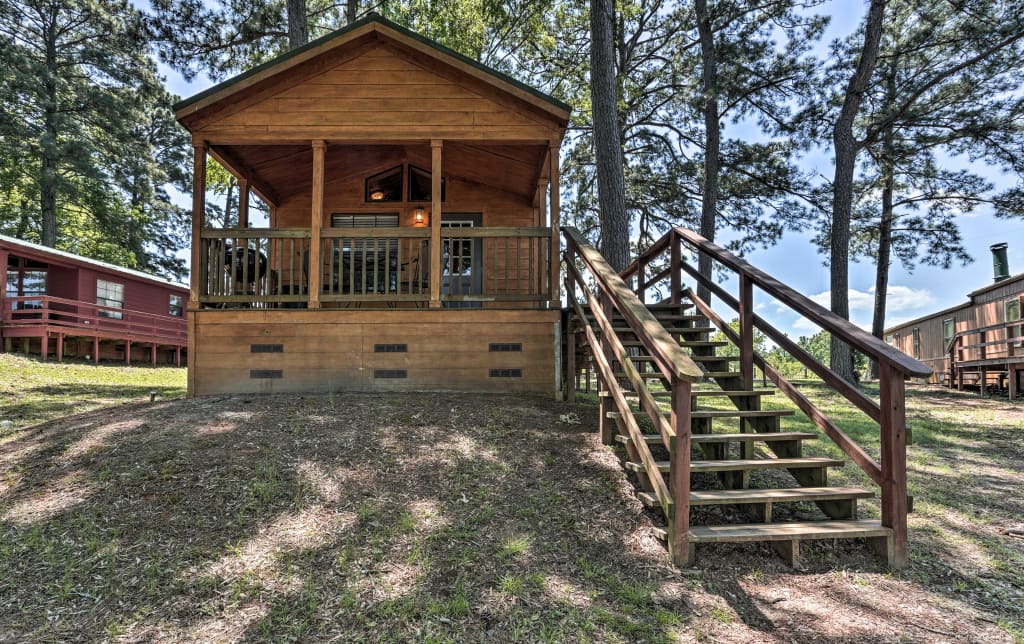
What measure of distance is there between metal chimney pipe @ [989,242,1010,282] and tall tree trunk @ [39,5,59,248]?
30.5 meters

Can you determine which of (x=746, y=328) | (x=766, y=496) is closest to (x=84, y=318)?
(x=746, y=328)

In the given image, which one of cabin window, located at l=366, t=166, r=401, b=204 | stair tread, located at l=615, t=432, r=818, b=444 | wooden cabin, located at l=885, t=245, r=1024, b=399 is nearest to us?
stair tread, located at l=615, t=432, r=818, b=444

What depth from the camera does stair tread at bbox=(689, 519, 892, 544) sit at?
2.99 meters

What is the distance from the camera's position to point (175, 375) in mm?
13375

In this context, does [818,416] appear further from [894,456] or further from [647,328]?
[647,328]

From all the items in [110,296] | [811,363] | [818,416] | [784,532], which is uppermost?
[110,296]

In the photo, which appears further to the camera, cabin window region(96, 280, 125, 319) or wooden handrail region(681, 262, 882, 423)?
cabin window region(96, 280, 125, 319)

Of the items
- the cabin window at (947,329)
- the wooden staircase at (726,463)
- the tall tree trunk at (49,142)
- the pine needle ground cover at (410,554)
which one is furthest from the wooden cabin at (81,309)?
the cabin window at (947,329)

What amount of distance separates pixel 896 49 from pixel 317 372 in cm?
1451

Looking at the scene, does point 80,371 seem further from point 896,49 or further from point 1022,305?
point 1022,305

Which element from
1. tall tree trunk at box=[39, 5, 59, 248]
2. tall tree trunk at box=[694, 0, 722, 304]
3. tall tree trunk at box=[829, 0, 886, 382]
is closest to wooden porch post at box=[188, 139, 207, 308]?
tall tree trunk at box=[694, 0, 722, 304]

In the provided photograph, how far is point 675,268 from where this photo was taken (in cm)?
593

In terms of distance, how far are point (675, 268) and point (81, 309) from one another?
1669cm

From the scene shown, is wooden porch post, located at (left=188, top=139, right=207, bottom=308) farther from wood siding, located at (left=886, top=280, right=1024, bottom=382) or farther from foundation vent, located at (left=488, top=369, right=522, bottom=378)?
wood siding, located at (left=886, top=280, right=1024, bottom=382)
